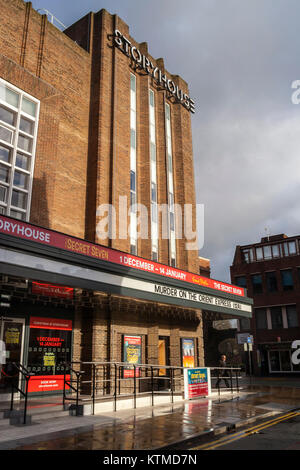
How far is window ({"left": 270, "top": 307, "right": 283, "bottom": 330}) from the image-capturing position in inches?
1626

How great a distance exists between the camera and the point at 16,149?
48.6ft

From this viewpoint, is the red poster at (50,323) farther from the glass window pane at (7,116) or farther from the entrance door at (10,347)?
the glass window pane at (7,116)

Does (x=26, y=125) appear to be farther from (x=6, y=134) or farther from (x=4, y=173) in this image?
(x=4, y=173)

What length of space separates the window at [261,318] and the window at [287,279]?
3715 millimetres

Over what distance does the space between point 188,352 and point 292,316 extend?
23603mm

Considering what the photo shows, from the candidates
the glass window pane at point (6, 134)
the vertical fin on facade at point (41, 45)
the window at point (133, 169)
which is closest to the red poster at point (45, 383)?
the window at point (133, 169)

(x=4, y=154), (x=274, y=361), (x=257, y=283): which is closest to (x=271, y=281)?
(x=257, y=283)

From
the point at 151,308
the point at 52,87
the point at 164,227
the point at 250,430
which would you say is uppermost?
the point at 52,87
